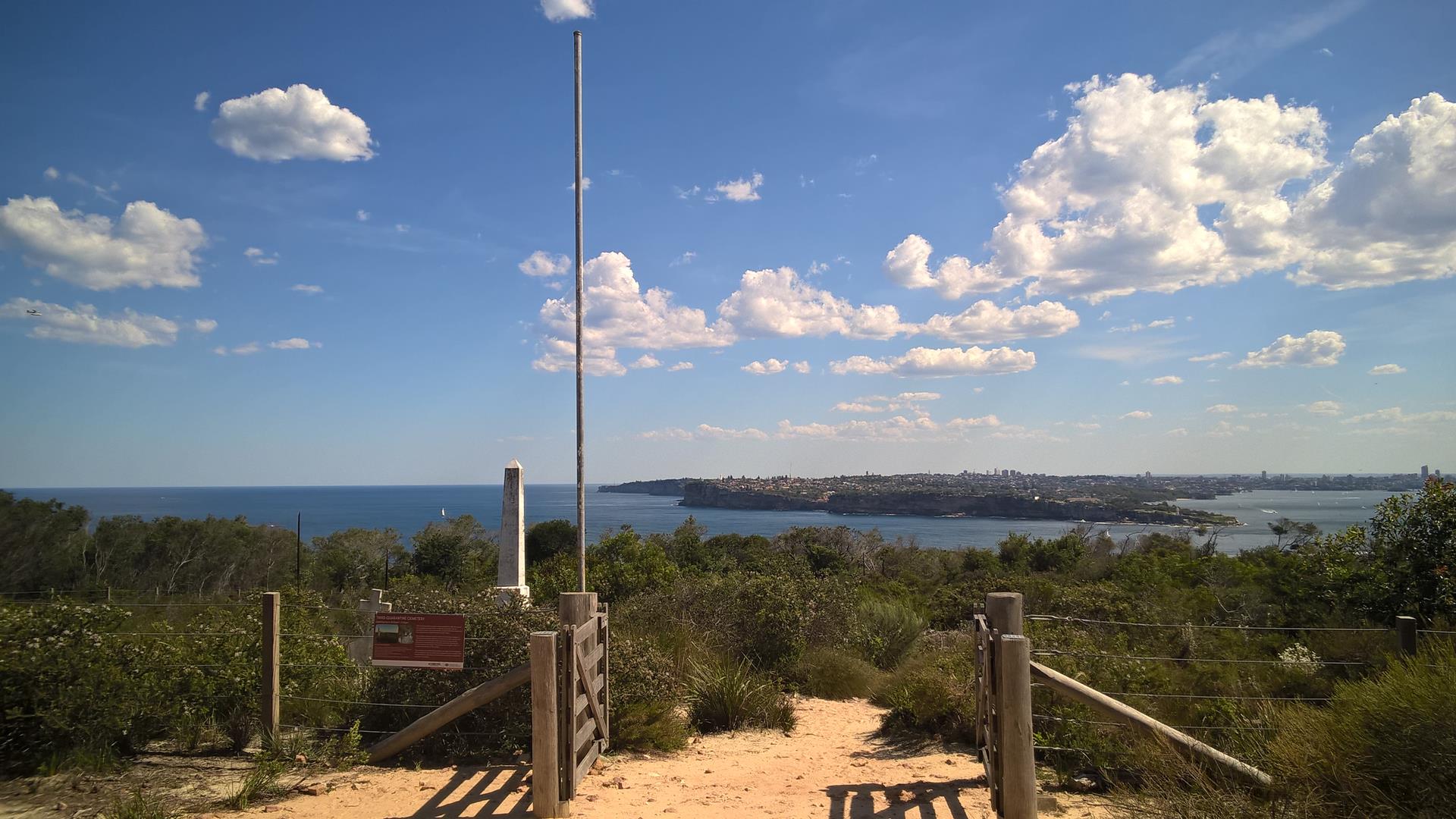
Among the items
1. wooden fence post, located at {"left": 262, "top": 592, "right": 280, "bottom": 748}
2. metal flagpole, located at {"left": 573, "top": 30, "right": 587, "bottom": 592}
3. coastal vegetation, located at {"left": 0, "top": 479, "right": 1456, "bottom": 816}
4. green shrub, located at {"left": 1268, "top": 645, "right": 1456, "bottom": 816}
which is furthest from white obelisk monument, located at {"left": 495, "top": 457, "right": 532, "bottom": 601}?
green shrub, located at {"left": 1268, "top": 645, "right": 1456, "bottom": 816}

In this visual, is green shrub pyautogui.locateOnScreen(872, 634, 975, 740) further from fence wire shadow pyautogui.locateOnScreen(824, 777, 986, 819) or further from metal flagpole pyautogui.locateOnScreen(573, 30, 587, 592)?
metal flagpole pyautogui.locateOnScreen(573, 30, 587, 592)

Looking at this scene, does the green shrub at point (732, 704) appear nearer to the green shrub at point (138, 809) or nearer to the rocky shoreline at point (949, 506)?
the green shrub at point (138, 809)

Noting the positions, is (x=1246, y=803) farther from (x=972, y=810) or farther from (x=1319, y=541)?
(x=1319, y=541)

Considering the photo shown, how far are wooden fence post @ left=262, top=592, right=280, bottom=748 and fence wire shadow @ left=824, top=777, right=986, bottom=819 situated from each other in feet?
15.1

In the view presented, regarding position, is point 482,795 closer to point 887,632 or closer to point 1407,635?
point 1407,635

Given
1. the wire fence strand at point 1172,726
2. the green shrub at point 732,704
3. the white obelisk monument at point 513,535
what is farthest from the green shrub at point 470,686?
the wire fence strand at point 1172,726

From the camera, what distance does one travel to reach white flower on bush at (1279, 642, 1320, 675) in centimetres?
746

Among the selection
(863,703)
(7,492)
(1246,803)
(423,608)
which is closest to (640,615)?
(863,703)

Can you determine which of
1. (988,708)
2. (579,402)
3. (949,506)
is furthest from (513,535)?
(949,506)

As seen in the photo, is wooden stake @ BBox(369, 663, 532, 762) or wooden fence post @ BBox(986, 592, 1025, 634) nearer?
wooden fence post @ BBox(986, 592, 1025, 634)

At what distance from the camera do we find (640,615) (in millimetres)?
11742

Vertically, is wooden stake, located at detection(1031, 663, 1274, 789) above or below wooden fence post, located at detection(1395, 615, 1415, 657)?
below

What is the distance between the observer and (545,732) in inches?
219

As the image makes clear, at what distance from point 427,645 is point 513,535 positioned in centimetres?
374
